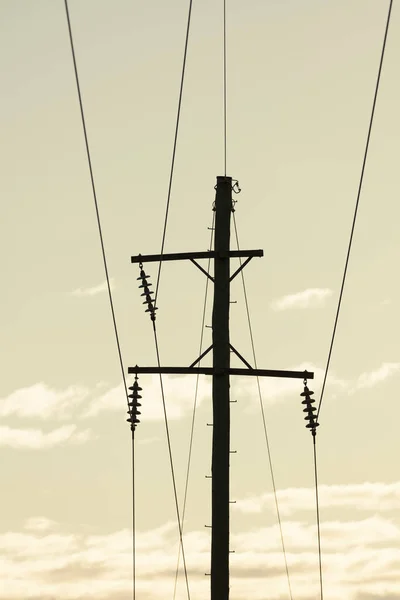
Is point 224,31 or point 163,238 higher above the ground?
point 224,31

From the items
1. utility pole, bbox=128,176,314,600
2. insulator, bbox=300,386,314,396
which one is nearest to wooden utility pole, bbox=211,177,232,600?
utility pole, bbox=128,176,314,600

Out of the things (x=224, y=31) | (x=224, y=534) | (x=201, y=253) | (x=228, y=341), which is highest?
(x=224, y=31)

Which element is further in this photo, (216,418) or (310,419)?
(310,419)

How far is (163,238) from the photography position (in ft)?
78.5

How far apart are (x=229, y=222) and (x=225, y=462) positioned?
15.4 ft

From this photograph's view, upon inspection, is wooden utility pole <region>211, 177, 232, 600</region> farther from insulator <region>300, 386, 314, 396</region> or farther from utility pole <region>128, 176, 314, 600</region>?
insulator <region>300, 386, 314, 396</region>

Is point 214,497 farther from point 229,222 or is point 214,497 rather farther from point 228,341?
point 229,222

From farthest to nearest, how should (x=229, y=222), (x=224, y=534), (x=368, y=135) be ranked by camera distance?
(x=229, y=222)
(x=224, y=534)
(x=368, y=135)

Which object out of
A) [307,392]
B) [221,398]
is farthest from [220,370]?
[307,392]

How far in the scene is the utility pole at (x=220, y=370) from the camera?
2208 centimetres

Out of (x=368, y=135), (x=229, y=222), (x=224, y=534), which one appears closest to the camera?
(x=368, y=135)

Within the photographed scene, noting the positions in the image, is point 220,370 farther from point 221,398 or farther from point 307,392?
point 307,392

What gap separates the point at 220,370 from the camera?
22.7 metres

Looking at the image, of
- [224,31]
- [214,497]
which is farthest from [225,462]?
[224,31]
